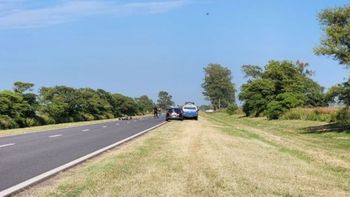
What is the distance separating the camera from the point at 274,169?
1437 centimetres

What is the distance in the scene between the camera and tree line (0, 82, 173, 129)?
6366 centimetres

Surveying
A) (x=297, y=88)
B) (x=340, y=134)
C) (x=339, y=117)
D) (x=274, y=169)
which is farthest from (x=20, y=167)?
(x=297, y=88)

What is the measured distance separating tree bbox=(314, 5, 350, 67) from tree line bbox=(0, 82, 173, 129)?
3590 cm

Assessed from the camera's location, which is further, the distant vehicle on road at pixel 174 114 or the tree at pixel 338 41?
→ the distant vehicle on road at pixel 174 114

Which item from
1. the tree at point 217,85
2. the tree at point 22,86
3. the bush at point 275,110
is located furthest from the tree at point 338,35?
the tree at point 217,85

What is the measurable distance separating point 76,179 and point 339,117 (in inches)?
1462

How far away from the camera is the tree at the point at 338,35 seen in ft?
112

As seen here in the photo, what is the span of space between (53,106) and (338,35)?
172 feet

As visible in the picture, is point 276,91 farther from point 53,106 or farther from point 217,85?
point 217,85

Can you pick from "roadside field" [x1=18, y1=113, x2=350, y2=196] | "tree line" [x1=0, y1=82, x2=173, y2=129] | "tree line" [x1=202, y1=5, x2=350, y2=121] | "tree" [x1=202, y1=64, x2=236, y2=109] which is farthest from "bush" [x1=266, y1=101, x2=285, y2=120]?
"tree" [x1=202, y1=64, x2=236, y2=109]

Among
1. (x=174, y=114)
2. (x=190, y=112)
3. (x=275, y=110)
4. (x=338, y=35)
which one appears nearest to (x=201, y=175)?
(x=338, y=35)

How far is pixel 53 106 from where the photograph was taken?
79.4m

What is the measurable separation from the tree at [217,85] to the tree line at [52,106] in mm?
64754

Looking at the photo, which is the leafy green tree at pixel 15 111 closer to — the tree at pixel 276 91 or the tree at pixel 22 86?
the tree at pixel 22 86
